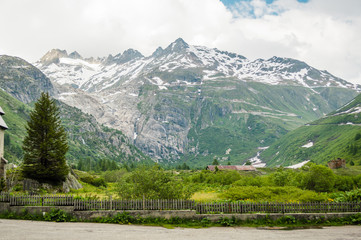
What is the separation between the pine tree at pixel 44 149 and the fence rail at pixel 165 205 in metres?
21.2

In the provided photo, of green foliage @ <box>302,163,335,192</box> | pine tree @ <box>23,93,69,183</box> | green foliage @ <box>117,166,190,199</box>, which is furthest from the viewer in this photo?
green foliage @ <box>302,163,335,192</box>

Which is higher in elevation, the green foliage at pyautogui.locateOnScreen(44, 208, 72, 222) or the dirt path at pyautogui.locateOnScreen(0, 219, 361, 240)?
the green foliage at pyautogui.locateOnScreen(44, 208, 72, 222)

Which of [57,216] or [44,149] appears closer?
[57,216]

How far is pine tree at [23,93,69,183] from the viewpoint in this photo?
160 ft

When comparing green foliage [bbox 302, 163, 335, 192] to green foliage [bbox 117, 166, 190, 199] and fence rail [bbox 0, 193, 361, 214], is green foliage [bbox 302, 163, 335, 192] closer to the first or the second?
fence rail [bbox 0, 193, 361, 214]

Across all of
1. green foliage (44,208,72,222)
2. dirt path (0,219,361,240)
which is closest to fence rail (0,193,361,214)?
green foliage (44,208,72,222)

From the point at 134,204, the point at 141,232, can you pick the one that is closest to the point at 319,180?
the point at 134,204

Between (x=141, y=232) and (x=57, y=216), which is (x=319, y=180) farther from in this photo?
(x=57, y=216)

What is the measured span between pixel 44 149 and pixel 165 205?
2974 centimetres

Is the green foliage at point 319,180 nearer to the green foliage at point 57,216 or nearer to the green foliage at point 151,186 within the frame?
the green foliage at point 151,186

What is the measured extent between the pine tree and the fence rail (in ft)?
69.5

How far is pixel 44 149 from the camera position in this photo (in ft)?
161

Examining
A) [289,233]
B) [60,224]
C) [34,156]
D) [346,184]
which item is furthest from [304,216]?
[346,184]

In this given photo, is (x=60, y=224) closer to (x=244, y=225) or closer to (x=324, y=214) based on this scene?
(x=244, y=225)
